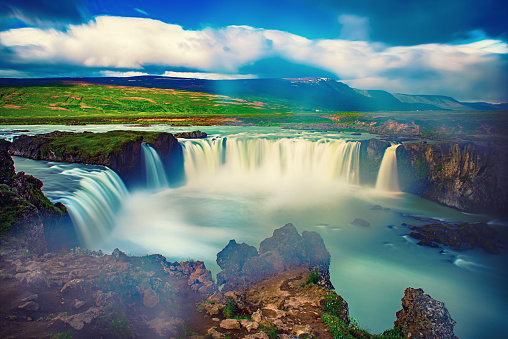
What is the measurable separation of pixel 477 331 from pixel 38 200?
1875cm

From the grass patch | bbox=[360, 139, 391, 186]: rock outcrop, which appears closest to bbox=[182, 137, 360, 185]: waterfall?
bbox=[360, 139, 391, 186]: rock outcrop

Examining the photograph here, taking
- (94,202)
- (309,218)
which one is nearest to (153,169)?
(94,202)

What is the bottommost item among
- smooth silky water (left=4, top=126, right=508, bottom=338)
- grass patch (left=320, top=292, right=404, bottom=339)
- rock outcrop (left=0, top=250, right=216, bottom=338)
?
smooth silky water (left=4, top=126, right=508, bottom=338)

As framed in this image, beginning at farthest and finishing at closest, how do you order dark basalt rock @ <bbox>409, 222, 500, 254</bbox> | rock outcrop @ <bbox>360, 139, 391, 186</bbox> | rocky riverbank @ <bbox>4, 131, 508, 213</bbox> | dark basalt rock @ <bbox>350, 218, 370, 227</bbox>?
rock outcrop @ <bbox>360, 139, 391, 186</bbox>
rocky riverbank @ <bbox>4, 131, 508, 213</bbox>
dark basalt rock @ <bbox>350, 218, 370, 227</bbox>
dark basalt rock @ <bbox>409, 222, 500, 254</bbox>

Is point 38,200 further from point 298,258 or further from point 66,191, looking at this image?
point 298,258

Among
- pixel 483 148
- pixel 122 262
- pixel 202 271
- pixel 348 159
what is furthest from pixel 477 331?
pixel 348 159

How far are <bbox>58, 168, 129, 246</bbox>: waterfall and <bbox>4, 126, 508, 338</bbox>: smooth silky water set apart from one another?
123 mm

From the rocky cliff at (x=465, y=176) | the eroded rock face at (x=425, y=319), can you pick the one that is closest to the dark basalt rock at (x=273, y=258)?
the eroded rock face at (x=425, y=319)

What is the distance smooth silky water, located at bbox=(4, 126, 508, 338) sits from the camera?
14031 mm

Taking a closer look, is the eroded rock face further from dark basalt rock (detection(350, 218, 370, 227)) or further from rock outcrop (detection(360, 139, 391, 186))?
rock outcrop (detection(360, 139, 391, 186))

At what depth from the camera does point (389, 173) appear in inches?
1243

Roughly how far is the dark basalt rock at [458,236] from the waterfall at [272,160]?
1397cm

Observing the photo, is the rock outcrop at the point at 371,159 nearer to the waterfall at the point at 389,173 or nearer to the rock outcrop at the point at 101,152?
the waterfall at the point at 389,173

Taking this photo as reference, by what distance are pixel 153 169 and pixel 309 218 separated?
56.5ft
